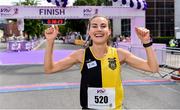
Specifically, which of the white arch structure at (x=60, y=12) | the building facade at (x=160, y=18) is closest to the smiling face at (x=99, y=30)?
the white arch structure at (x=60, y=12)

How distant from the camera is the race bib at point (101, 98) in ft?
11.3

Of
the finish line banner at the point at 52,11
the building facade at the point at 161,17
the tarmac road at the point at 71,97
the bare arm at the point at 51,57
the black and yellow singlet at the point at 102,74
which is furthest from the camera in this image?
the building facade at the point at 161,17

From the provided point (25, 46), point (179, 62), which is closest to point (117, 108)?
point (179, 62)

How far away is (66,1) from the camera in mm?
22906

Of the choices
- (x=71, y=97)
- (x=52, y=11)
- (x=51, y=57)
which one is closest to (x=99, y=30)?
(x=51, y=57)

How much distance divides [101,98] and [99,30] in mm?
626

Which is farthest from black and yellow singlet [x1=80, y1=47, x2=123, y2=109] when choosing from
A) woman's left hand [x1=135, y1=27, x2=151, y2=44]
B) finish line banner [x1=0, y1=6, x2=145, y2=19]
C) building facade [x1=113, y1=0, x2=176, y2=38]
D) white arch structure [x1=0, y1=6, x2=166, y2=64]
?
building facade [x1=113, y1=0, x2=176, y2=38]

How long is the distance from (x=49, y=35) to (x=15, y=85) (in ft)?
31.8

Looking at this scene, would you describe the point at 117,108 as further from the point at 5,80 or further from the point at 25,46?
the point at 25,46

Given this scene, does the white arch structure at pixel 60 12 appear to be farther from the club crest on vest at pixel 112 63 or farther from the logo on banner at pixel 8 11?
the club crest on vest at pixel 112 63

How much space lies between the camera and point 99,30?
345 centimetres

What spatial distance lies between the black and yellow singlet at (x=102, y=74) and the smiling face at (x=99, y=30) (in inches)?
5.7

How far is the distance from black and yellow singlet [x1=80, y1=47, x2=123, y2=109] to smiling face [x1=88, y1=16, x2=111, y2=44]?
14 centimetres

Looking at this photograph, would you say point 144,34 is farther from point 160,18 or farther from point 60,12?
point 160,18
